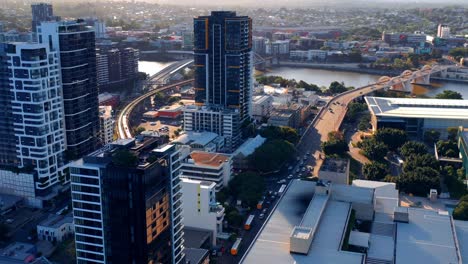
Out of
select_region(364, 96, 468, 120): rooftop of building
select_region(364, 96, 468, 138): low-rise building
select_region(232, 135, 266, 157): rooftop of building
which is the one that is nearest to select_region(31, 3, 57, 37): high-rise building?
select_region(232, 135, 266, 157): rooftop of building

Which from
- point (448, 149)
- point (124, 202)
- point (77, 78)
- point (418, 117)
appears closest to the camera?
point (124, 202)

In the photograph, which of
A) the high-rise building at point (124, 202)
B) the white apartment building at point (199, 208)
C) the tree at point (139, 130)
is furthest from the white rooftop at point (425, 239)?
the tree at point (139, 130)

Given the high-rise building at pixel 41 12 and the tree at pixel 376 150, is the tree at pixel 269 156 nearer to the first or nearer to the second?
the tree at pixel 376 150

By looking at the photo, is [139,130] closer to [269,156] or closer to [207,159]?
[207,159]

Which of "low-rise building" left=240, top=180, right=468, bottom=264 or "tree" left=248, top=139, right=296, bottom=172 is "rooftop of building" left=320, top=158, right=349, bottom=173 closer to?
"low-rise building" left=240, top=180, right=468, bottom=264

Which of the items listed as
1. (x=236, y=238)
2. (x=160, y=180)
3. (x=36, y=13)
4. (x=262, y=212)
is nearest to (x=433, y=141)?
(x=262, y=212)

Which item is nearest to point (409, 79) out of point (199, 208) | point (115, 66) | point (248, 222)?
point (115, 66)
